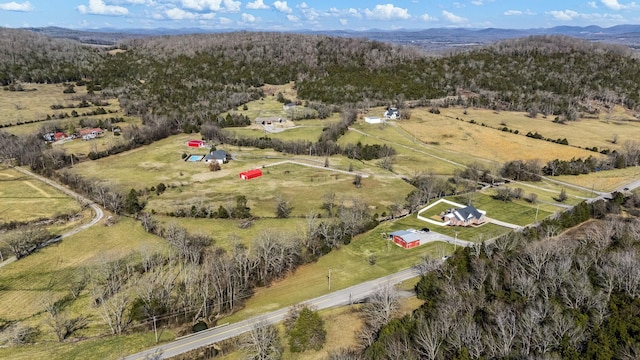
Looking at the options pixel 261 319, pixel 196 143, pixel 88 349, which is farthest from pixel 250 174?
pixel 88 349

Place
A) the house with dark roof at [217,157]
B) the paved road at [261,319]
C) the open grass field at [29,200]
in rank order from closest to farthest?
the paved road at [261,319], the open grass field at [29,200], the house with dark roof at [217,157]

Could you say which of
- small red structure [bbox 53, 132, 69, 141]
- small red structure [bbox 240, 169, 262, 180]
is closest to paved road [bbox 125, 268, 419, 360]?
small red structure [bbox 240, 169, 262, 180]

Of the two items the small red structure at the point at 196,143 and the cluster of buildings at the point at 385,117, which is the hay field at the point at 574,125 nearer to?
the cluster of buildings at the point at 385,117

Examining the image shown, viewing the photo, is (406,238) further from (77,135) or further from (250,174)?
(77,135)

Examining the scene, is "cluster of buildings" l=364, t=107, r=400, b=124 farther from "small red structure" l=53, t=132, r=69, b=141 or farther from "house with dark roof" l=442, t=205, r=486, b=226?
"small red structure" l=53, t=132, r=69, b=141

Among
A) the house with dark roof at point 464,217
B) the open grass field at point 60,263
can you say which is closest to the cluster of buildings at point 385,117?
the house with dark roof at point 464,217

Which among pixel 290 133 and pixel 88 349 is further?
pixel 290 133
